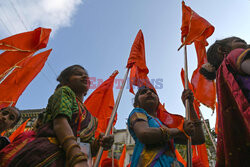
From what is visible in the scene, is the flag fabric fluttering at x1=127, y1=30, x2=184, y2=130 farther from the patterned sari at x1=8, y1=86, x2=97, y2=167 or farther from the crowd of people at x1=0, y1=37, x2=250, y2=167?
the patterned sari at x1=8, y1=86, x2=97, y2=167

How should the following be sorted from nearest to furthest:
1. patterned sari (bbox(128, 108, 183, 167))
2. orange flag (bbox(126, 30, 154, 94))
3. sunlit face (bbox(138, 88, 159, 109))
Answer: patterned sari (bbox(128, 108, 183, 167)), sunlit face (bbox(138, 88, 159, 109)), orange flag (bbox(126, 30, 154, 94))

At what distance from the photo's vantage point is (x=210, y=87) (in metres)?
3.38

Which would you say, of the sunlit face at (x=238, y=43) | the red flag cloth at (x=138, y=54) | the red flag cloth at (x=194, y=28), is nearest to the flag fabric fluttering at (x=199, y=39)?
the red flag cloth at (x=194, y=28)

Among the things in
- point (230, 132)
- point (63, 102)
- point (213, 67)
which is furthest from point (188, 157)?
point (63, 102)

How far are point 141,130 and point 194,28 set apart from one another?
2146 millimetres

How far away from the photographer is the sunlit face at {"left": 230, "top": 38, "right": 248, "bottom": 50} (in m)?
1.67

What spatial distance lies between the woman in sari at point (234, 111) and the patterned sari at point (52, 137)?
3.11 ft

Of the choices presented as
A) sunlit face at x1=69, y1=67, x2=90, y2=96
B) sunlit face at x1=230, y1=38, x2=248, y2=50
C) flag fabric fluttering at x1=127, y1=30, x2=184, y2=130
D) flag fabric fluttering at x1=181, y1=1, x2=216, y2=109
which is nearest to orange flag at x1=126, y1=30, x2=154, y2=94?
flag fabric fluttering at x1=127, y1=30, x2=184, y2=130

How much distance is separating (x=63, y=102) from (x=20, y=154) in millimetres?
393

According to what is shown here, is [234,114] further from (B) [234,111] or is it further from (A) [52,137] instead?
(A) [52,137]

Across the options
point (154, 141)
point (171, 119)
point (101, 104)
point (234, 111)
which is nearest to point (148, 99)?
point (171, 119)

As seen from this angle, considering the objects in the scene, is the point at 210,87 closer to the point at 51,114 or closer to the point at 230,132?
the point at 230,132

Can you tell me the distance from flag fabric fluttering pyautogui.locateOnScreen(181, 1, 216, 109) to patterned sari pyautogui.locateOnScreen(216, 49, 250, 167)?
1.77 meters

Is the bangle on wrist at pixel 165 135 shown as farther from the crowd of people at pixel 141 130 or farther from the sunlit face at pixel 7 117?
the sunlit face at pixel 7 117
